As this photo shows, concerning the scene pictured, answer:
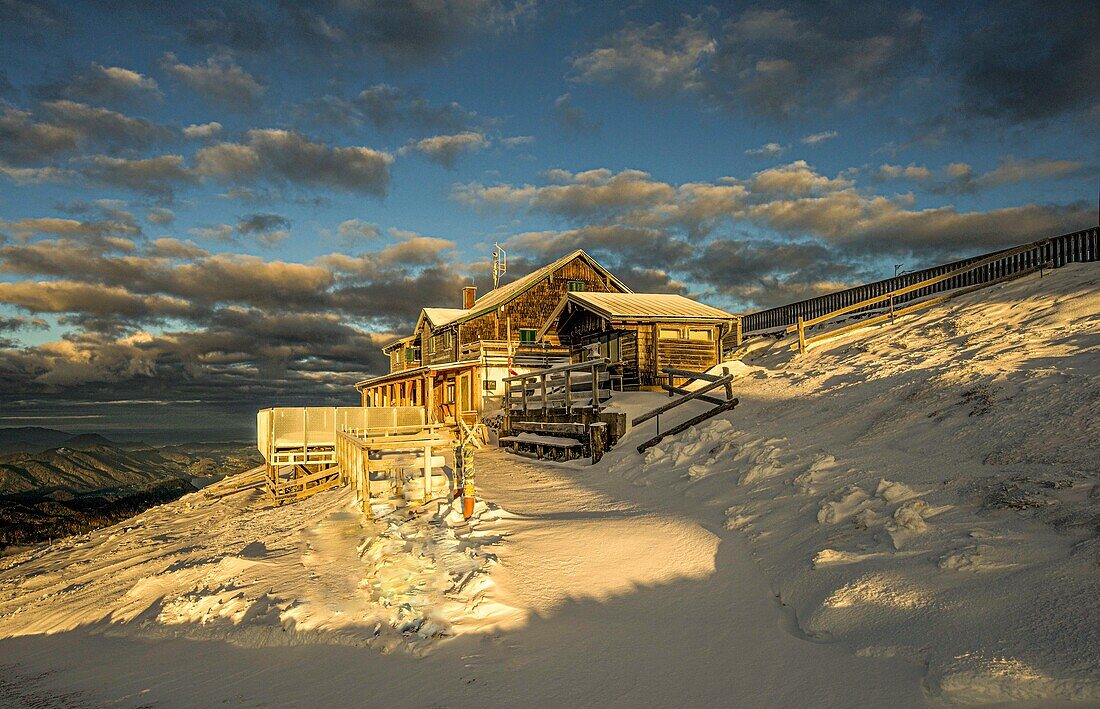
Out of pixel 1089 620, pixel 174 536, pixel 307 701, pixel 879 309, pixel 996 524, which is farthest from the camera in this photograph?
pixel 879 309

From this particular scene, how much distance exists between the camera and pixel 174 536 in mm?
20984

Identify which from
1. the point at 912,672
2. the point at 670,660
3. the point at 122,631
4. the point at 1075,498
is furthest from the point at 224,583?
the point at 1075,498

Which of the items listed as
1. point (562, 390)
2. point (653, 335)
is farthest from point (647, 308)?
point (562, 390)

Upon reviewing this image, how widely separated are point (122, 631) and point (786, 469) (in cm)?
1089

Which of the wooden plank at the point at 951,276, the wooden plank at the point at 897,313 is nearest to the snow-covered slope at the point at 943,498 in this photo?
the wooden plank at the point at 951,276

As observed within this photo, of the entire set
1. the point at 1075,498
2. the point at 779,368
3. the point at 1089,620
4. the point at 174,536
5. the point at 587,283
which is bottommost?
the point at 174,536

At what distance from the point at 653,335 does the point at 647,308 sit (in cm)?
204

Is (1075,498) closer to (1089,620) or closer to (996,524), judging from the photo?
(996,524)

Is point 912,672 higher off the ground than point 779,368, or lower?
lower

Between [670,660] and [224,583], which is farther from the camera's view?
[224,583]

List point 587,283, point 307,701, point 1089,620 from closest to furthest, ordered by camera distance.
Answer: point 1089,620 → point 307,701 → point 587,283

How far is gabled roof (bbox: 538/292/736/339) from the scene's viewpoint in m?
27.5

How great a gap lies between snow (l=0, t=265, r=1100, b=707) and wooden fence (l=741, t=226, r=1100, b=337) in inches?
462

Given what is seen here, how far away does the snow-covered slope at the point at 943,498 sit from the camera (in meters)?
5.46
